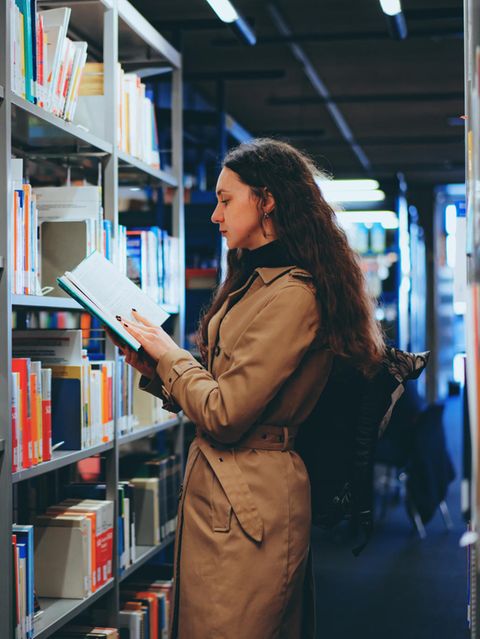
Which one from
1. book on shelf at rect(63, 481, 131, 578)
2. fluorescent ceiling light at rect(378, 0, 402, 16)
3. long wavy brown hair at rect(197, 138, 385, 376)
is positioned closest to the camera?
long wavy brown hair at rect(197, 138, 385, 376)

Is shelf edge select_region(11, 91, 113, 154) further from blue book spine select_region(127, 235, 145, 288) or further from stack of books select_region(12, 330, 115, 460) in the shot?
stack of books select_region(12, 330, 115, 460)

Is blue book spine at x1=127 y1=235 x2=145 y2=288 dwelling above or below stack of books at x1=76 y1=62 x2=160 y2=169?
below

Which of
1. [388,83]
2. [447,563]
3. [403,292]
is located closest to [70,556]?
[447,563]

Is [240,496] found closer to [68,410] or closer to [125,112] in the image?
[68,410]

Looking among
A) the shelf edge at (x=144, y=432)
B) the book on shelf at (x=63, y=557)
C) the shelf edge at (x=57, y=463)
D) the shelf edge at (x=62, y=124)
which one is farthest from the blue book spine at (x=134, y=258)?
the book on shelf at (x=63, y=557)

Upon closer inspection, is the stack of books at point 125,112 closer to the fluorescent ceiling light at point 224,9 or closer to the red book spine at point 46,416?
the fluorescent ceiling light at point 224,9

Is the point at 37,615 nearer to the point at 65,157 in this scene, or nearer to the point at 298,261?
the point at 298,261

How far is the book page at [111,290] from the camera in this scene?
241 centimetres

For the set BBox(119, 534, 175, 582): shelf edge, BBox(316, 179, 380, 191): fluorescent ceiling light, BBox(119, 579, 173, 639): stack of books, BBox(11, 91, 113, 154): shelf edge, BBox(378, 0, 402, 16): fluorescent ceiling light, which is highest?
BBox(316, 179, 380, 191): fluorescent ceiling light

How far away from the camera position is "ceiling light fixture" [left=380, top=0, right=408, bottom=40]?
387 cm

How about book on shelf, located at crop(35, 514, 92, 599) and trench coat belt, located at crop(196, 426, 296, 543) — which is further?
book on shelf, located at crop(35, 514, 92, 599)

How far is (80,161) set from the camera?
3.64m

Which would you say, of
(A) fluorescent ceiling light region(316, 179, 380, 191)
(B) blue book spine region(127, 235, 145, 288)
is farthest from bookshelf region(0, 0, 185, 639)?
(A) fluorescent ceiling light region(316, 179, 380, 191)

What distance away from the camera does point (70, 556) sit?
10.00 ft
